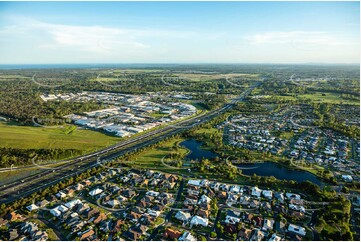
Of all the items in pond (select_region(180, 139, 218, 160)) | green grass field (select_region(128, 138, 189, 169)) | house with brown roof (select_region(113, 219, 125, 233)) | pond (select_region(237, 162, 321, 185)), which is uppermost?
green grass field (select_region(128, 138, 189, 169))

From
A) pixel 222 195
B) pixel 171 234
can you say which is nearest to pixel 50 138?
pixel 222 195

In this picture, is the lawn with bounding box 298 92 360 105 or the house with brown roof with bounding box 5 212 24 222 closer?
the house with brown roof with bounding box 5 212 24 222

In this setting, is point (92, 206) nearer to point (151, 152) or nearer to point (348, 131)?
point (151, 152)

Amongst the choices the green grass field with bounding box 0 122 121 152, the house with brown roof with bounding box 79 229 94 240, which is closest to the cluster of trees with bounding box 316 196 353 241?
the house with brown roof with bounding box 79 229 94 240

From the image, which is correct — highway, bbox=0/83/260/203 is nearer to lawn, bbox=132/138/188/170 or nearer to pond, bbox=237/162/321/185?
lawn, bbox=132/138/188/170

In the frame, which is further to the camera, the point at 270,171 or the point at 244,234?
the point at 270,171

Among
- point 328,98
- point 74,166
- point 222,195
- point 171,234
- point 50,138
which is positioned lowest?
point 171,234

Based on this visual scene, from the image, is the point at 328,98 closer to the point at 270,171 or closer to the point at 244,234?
the point at 270,171

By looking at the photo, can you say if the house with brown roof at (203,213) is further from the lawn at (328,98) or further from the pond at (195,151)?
the lawn at (328,98)
